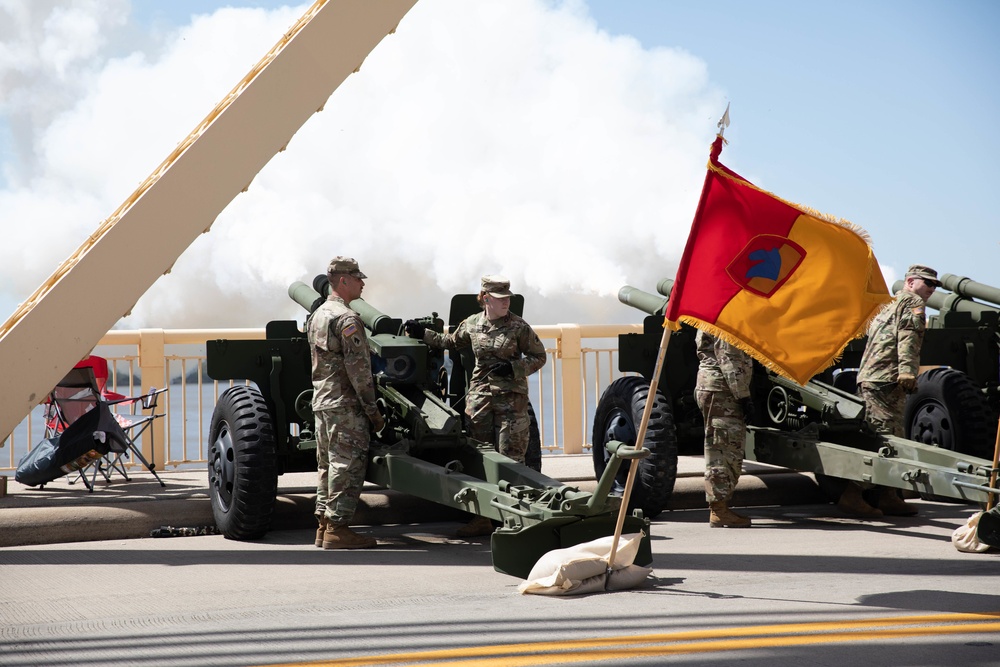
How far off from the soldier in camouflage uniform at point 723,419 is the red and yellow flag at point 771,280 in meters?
2.34

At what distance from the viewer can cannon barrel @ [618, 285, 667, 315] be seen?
10.5 metres

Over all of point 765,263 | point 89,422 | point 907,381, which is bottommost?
point 89,422

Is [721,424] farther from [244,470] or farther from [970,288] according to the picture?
[970,288]

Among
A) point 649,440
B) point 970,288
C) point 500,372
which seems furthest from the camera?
point 970,288

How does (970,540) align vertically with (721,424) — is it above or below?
below

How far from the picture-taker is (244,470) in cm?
784

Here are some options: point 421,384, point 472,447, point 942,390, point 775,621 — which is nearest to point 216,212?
point 421,384

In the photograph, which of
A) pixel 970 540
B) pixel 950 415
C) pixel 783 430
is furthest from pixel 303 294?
pixel 950 415

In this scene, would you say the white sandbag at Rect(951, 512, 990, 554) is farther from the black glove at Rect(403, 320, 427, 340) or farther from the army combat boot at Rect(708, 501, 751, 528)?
the black glove at Rect(403, 320, 427, 340)

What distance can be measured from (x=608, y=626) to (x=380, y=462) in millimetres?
2889

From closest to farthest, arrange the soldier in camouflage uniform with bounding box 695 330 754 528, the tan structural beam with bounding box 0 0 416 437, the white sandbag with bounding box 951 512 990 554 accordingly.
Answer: the white sandbag with bounding box 951 512 990 554 → the tan structural beam with bounding box 0 0 416 437 → the soldier in camouflage uniform with bounding box 695 330 754 528

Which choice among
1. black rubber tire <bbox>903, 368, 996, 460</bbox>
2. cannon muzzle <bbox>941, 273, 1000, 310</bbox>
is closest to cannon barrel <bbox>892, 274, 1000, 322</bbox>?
cannon muzzle <bbox>941, 273, 1000, 310</bbox>

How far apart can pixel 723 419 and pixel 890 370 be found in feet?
5.47

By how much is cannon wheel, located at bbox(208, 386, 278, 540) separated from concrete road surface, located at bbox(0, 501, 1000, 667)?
0.17 meters
